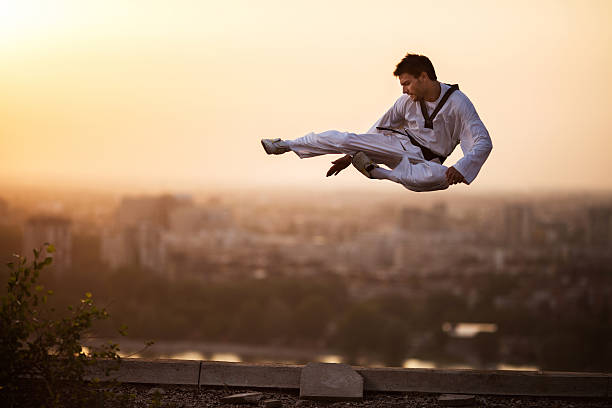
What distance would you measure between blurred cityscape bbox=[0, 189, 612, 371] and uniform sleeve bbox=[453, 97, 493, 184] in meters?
75.9

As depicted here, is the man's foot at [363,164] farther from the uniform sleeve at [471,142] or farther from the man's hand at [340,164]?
the uniform sleeve at [471,142]

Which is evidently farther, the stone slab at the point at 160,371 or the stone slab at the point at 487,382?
the stone slab at the point at 160,371

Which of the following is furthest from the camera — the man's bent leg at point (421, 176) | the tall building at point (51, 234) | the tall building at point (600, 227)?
the tall building at point (600, 227)

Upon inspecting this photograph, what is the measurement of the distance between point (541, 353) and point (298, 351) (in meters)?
25.8

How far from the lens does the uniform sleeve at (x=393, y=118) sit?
609 cm

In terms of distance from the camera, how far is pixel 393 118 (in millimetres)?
6152

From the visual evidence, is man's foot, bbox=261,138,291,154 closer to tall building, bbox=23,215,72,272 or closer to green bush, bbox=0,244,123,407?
green bush, bbox=0,244,123,407

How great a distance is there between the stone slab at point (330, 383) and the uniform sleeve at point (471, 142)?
1.74 m

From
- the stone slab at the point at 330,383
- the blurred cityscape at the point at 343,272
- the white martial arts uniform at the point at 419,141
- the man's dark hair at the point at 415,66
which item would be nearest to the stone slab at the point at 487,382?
the stone slab at the point at 330,383

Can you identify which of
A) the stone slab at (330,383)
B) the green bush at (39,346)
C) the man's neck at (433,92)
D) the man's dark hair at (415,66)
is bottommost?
the stone slab at (330,383)

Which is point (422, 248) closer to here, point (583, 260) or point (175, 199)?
point (583, 260)

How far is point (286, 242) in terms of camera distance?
116 meters

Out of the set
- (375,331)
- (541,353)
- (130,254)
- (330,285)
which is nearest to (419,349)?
(375,331)

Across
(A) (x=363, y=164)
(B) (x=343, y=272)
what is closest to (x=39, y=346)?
(A) (x=363, y=164)
